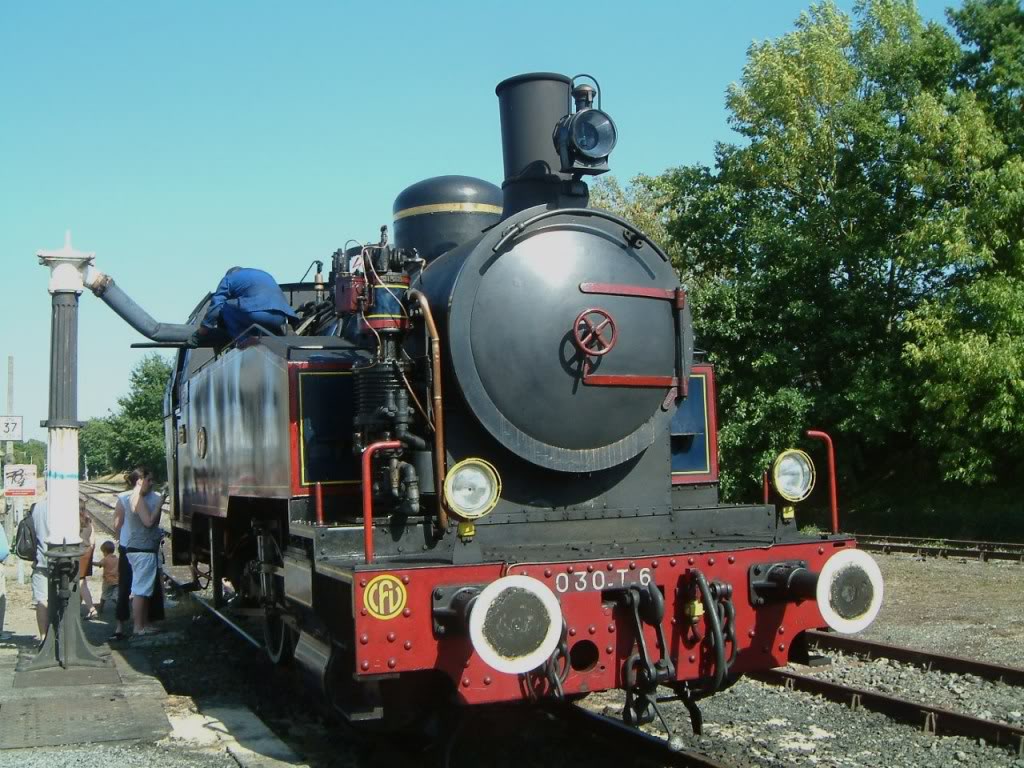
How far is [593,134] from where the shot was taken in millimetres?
5234

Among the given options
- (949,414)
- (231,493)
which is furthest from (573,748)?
(949,414)

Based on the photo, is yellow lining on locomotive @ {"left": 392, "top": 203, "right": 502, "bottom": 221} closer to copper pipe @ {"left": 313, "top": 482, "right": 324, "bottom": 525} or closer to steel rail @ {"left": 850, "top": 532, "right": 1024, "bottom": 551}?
copper pipe @ {"left": 313, "top": 482, "right": 324, "bottom": 525}

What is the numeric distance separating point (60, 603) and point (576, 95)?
187 inches

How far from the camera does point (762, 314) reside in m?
18.9

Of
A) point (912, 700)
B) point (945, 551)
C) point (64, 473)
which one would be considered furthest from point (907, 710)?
point (945, 551)

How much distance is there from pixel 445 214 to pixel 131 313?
2799 mm

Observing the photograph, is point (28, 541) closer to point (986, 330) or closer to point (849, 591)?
point (849, 591)

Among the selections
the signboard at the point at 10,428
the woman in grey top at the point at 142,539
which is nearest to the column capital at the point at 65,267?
the woman in grey top at the point at 142,539

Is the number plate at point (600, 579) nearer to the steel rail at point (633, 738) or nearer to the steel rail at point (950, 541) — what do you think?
the steel rail at point (633, 738)

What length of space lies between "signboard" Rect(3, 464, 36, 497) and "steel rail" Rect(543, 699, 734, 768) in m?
12.2

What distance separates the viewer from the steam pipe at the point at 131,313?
756 cm

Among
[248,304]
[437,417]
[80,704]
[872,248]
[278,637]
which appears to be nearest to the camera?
[437,417]

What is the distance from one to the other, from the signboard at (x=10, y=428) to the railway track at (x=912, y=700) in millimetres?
11713

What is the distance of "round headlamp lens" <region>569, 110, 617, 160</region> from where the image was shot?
5180mm
